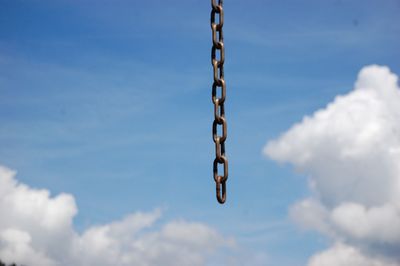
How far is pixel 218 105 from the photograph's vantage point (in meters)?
4.38

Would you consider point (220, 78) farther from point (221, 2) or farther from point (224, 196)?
point (224, 196)

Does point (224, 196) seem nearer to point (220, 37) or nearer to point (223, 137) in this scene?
point (223, 137)

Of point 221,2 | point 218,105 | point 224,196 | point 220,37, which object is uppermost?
point 221,2

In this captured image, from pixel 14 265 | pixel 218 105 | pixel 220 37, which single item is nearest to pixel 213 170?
pixel 218 105

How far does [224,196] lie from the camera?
4.51m

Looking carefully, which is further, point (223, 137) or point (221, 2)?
point (221, 2)

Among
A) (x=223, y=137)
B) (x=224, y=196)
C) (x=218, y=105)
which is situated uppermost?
(x=218, y=105)

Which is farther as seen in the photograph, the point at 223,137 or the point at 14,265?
the point at 14,265

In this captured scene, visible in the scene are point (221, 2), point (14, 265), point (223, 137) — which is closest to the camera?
point (223, 137)

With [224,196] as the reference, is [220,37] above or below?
above

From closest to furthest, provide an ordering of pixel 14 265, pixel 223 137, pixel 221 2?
1. pixel 223 137
2. pixel 221 2
3. pixel 14 265

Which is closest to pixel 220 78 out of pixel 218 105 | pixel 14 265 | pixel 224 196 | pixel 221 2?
pixel 218 105

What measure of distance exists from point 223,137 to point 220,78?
2.31 feet

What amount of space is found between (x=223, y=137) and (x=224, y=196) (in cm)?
74
